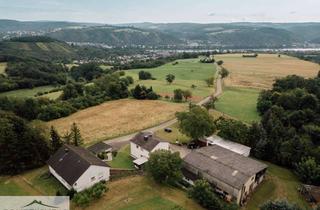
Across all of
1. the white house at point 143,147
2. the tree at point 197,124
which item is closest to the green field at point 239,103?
the tree at point 197,124

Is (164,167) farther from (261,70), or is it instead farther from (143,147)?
(261,70)

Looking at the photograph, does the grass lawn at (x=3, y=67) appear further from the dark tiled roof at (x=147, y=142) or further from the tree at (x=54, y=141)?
the dark tiled roof at (x=147, y=142)

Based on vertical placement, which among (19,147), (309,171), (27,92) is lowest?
(27,92)

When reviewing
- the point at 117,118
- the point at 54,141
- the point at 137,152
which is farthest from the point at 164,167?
the point at 117,118

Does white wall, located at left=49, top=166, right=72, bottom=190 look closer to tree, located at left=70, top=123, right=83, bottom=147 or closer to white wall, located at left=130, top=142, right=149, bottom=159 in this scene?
tree, located at left=70, top=123, right=83, bottom=147

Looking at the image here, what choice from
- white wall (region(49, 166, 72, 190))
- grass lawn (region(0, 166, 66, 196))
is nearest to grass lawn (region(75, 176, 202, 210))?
white wall (region(49, 166, 72, 190))

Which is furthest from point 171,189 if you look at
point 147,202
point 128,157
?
point 128,157
